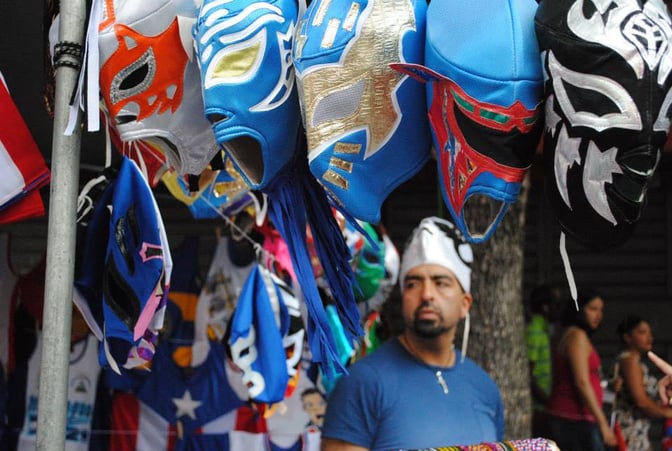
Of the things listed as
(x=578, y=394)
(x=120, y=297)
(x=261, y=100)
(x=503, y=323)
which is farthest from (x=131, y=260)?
(x=578, y=394)

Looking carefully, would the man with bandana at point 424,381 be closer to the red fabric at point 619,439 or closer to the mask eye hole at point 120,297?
the mask eye hole at point 120,297

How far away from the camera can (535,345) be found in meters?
5.52

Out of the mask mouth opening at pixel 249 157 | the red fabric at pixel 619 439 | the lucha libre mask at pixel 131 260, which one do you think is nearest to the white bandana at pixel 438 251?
the lucha libre mask at pixel 131 260

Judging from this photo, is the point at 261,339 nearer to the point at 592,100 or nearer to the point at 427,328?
the point at 427,328

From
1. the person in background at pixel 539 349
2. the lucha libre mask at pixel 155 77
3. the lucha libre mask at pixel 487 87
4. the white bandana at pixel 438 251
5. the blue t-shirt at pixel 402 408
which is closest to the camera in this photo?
the lucha libre mask at pixel 487 87

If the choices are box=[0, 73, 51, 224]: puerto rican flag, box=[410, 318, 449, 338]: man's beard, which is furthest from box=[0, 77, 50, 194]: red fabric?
box=[410, 318, 449, 338]: man's beard

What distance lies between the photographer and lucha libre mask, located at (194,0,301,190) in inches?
73.0

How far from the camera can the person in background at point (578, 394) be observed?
4.71m

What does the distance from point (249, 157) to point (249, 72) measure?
182 mm

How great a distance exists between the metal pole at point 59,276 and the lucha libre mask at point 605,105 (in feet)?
3.03

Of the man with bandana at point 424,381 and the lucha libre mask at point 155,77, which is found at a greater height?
the lucha libre mask at point 155,77

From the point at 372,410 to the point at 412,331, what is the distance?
1.05ft

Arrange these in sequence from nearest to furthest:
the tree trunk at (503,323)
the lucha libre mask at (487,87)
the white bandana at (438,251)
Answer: the lucha libre mask at (487,87)
the white bandana at (438,251)
the tree trunk at (503,323)

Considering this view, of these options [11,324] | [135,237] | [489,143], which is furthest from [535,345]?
[489,143]
